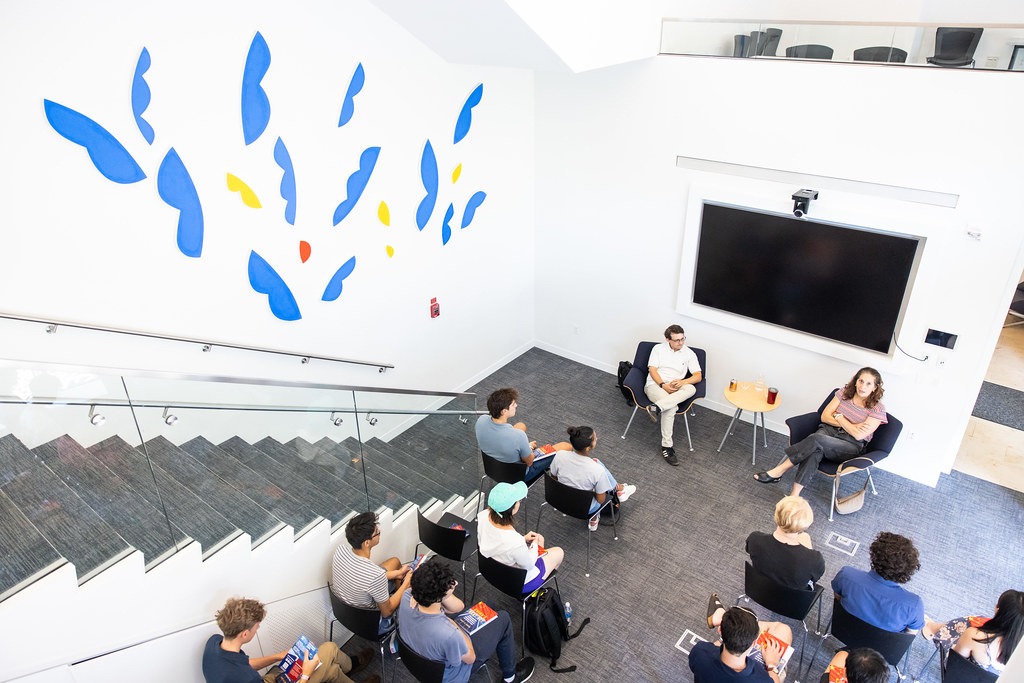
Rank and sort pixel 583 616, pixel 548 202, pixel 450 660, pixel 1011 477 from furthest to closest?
pixel 548 202 → pixel 1011 477 → pixel 583 616 → pixel 450 660

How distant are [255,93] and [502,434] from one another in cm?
302

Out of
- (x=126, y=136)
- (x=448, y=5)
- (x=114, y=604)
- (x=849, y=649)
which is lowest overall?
(x=849, y=649)

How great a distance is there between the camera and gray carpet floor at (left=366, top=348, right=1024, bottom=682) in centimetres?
445

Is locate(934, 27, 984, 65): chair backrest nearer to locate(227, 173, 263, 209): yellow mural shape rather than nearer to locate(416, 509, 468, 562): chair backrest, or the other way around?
locate(416, 509, 468, 562): chair backrest

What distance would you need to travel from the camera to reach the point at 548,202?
7398 millimetres

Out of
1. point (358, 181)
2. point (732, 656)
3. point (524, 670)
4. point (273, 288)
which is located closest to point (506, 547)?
point (524, 670)

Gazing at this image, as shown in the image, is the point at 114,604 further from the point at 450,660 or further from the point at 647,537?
the point at 647,537

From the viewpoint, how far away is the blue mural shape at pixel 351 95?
5.20 metres

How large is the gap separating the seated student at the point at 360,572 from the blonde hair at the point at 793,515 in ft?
8.09

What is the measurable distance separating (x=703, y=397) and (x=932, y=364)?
1.96 metres

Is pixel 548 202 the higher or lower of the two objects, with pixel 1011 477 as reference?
higher

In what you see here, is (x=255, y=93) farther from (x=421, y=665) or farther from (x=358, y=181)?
(x=421, y=665)

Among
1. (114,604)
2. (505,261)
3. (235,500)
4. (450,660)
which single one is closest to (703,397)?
(505,261)

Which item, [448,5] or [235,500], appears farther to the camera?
[448,5]
